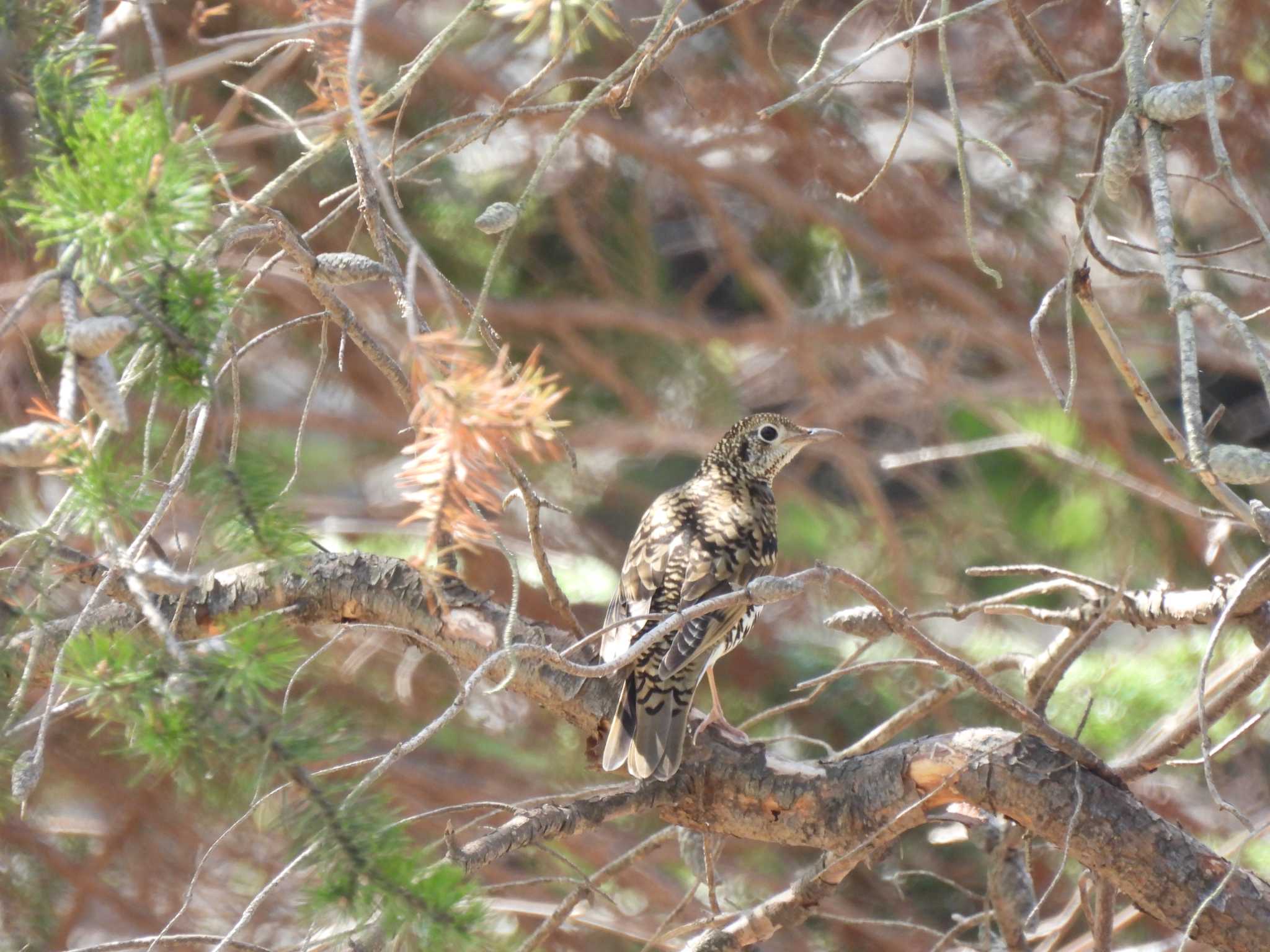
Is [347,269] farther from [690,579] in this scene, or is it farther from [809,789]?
[690,579]

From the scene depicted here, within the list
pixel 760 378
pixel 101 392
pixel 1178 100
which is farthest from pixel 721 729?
pixel 760 378

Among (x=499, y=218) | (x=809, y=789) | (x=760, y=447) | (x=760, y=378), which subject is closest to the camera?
(x=499, y=218)

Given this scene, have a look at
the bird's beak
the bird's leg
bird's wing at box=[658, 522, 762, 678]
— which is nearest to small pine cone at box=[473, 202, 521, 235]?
the bird's leg

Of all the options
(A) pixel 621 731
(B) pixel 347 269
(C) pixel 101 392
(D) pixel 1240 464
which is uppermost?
(C) pixel 101 392

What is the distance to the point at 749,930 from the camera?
9.30 ft

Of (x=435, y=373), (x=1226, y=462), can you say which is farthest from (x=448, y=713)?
(x=1226, y=462)

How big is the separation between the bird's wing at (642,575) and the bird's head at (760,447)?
0.43 meters

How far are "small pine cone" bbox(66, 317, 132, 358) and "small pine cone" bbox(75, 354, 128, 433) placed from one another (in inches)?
0.7

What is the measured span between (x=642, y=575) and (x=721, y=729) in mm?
671

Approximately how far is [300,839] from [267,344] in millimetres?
4373

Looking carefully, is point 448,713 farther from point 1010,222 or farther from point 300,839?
point 1010,222

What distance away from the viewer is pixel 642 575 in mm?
3635

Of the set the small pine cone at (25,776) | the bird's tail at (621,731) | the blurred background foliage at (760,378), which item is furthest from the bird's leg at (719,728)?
the small pine cone at (25,776)

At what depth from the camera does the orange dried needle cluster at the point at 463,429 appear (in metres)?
1.36
